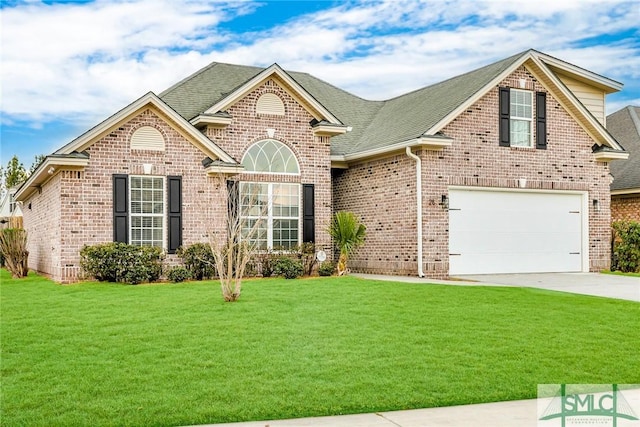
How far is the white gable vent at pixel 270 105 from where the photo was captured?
20.5 m

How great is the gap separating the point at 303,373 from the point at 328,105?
59.1ft

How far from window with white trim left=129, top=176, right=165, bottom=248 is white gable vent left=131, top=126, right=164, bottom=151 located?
0.74m

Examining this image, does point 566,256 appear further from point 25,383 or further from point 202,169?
point 25,383

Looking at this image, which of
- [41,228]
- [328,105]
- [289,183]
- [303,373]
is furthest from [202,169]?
[303,373]

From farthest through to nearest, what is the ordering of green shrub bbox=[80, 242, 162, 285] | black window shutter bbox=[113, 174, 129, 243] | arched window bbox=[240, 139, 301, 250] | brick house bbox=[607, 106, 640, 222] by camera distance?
brick house bbox=[607, 106, 640, 222]
arched window bbox=[240, 139, 301, 250]
black window shutter bbox=[113, 174, 129, 243]
green shrub bbox=[80, 242, 162, 285]

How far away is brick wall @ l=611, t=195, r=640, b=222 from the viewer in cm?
2417

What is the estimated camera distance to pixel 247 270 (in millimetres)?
19438

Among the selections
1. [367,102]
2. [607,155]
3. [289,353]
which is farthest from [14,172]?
[289,353]

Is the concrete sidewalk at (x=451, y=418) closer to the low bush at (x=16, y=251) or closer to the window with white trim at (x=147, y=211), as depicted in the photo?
the window with white trim at (x=147, y=211)

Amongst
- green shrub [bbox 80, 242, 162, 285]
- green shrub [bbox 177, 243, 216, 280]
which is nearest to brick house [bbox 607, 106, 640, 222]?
green shrub [bbox 177, 243, 216, 280]

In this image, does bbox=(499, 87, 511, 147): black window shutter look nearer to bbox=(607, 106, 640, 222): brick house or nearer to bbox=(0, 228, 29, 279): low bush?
bbox=(607, 106, 640, 222): brick house

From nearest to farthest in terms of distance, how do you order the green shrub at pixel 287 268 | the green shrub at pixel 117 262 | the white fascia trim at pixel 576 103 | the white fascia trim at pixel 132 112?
the green shrub at pixel 117 262 < the white fascia trim at pixel 132 112 < the green shrub at pixel 287 268 < the white fascia trim at pixel 576 103

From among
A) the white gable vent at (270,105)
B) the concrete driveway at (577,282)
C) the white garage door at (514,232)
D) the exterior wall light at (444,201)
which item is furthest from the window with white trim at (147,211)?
the concrete driveway at (577,282)

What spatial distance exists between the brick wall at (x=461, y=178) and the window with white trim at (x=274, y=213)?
2432 millimetres
